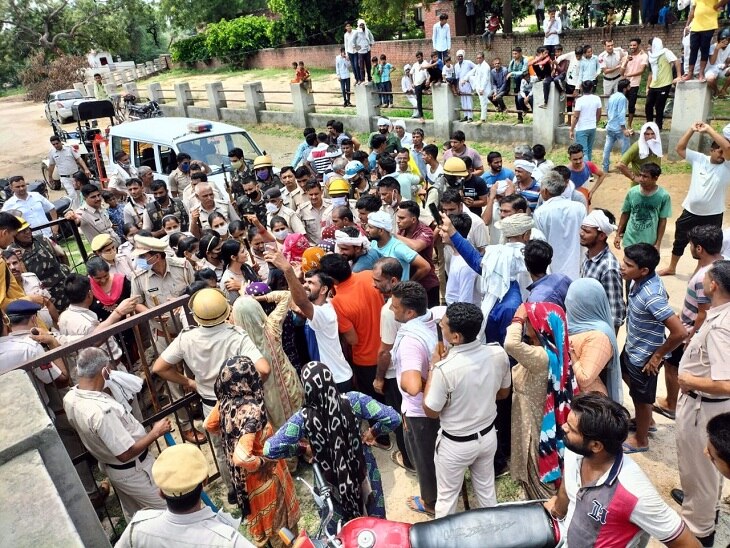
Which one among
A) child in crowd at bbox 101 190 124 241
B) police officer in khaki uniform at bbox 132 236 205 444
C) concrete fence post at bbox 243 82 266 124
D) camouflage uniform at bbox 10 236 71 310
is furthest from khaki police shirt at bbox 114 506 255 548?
concrete fence post at bbox 243 82 266 124

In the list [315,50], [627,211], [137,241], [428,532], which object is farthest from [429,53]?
[428,532]

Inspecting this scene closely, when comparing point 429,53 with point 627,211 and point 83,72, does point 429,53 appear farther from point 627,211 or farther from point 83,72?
point 83,72

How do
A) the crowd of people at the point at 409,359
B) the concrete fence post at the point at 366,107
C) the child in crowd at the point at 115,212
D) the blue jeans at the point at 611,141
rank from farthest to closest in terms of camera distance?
the concrete fence post at the point at 366,107 < the blue jeans at the point at 611,141 < the child in crowd at the point at 115,212 < the crowd of people at the point at 409,359

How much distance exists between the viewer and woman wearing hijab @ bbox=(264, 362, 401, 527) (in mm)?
3043

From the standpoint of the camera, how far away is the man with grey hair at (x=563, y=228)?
524cm

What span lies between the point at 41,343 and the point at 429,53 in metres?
21.0

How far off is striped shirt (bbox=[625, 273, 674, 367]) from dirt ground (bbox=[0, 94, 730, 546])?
2.76 ft

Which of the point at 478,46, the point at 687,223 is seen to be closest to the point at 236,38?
the point at 478,46

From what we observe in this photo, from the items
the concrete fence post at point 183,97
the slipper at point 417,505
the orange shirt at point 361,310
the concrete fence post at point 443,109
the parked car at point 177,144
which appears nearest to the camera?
the slipper at point 417,505

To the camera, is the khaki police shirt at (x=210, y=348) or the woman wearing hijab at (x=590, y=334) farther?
the khaki police shirt at (x=210, y=348)

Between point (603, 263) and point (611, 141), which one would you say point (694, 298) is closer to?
point (603, 263)

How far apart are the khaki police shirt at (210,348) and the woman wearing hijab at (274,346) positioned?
0.63 ft

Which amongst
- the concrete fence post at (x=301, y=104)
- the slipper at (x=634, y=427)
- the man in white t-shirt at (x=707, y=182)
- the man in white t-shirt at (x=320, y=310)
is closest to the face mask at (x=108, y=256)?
the man in white t-shirt at (x=320, y=310)

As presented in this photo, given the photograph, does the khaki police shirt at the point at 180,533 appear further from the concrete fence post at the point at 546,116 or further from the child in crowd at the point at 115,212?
the concrete fence post at the point at 546,116
